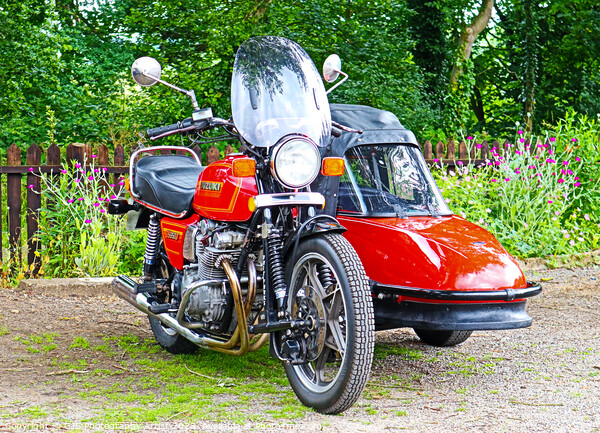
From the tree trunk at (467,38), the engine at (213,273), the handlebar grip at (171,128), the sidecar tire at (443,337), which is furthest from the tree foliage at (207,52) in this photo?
the sidecar tire at (443,337)

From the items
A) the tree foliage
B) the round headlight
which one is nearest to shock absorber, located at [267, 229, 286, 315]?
the round headlight

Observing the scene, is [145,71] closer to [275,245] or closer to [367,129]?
[275,245]

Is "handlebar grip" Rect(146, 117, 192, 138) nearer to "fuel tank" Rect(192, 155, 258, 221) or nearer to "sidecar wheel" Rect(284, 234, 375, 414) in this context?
"fuel tank" Rect(192, 155, 258, 221)

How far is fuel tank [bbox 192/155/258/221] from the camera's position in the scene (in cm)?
391

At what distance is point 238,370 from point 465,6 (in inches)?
558

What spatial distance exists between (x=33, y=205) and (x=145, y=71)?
4.04 metres

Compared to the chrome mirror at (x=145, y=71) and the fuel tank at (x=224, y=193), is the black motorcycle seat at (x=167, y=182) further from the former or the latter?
the chrome mirror at (x=145, y=71)

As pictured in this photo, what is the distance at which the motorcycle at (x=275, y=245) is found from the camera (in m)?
3.52

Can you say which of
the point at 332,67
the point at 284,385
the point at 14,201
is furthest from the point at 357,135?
the point at 14,201

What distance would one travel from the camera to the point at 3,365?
14.6 ft

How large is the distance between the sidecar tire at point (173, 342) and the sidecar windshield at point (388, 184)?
1.30 meters

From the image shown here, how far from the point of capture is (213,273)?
4062mm

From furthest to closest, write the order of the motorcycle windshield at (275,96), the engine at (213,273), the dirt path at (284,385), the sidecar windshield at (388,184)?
1. the sidecar windshield at (388,184)
2. the engine at (213,273)
3. the motorcycle windshield at (275,96)
4. the dirt path at (284,385)

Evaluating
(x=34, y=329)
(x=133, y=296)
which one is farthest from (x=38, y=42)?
(x=133, y=296)
